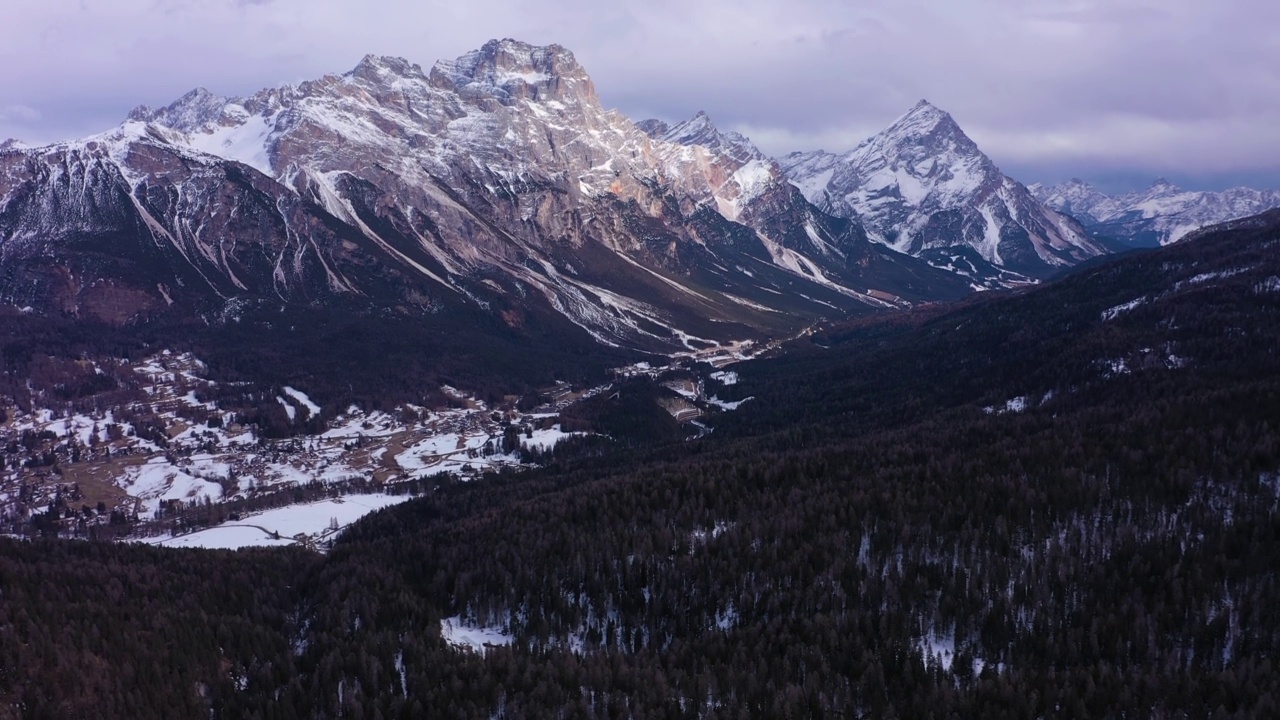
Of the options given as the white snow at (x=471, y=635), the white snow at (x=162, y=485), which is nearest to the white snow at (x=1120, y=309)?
the white snow at (x=471, y=635)

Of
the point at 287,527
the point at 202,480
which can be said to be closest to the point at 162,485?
the point at 202,480

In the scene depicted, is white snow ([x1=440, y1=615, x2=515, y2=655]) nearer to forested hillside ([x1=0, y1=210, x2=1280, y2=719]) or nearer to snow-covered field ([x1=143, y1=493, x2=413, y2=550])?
forested hillside ([x1=0, y1=210, x2=1280, y2=719])

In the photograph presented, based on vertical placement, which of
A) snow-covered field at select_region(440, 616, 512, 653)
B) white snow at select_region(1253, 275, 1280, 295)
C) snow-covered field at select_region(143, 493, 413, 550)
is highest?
white snow at select_region(1253, 275, 1280, 295)

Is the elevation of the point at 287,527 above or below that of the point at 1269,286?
below

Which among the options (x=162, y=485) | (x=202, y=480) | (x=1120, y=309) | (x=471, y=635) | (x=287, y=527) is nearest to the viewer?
(x=471, y=635)

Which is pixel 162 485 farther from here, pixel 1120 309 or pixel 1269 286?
pixel 1269 286

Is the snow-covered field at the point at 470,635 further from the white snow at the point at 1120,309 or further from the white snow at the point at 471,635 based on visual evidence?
the white snow at the point at 1120,309

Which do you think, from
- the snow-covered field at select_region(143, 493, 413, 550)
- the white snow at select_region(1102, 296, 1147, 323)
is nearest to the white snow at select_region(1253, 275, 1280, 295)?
the white snow at select_region(1102, 296, 1147, 323)

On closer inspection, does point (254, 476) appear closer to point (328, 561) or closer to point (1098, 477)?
point (328, 561)
